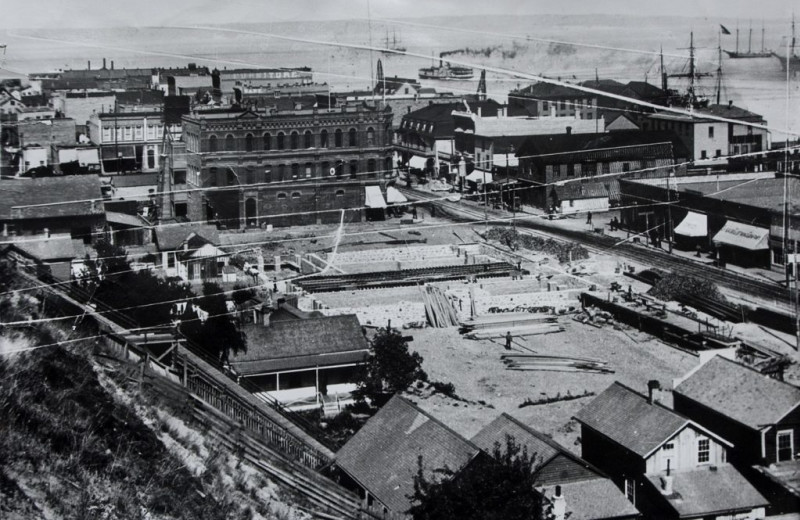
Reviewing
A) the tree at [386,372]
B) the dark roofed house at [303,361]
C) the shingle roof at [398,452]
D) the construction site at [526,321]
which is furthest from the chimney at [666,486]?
the dark roofed house at [303,361]

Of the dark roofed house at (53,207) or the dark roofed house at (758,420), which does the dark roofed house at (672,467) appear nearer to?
the dark roofed house at (758,420)

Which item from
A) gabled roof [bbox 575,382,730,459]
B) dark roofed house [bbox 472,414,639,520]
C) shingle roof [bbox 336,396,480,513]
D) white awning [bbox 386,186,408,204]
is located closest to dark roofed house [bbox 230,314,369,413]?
shingle roof [bbox 336,396,480,513]

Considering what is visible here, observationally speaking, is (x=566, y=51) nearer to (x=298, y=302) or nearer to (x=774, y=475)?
(x=298, y=302)

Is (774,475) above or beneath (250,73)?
beneath

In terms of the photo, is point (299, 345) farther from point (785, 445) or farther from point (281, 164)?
point (281, 164)

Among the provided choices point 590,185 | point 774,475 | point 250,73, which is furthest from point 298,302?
point 250,73

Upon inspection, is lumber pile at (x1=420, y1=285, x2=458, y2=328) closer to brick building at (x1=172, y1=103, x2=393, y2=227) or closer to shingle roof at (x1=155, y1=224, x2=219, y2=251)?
shingle roof at (x1=155, y1=224, x2=219, y2=251)
